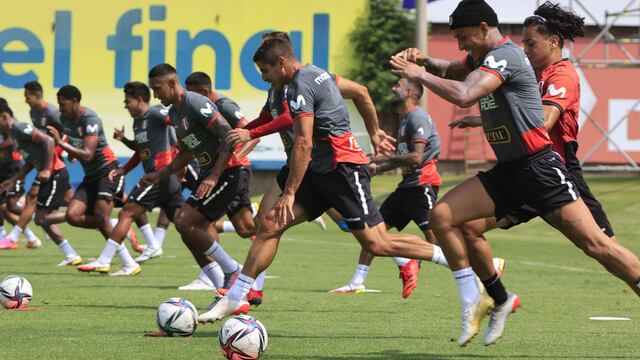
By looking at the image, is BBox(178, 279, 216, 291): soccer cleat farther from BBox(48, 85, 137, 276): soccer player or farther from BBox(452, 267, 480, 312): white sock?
BBox(452, 267, 480, 312): white sock

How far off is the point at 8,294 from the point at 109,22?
2789 centimetres

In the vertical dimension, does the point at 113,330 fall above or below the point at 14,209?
above

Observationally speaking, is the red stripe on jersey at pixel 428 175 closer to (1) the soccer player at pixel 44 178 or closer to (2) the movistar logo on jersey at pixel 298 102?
(2) the movistar logo on jersey at pixel 298 102

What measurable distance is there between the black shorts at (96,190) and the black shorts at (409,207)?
4462mm

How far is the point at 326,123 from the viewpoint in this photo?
9.68 m

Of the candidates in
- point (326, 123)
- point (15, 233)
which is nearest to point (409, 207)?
point (326, 123)

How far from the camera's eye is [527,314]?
11195 millimetres

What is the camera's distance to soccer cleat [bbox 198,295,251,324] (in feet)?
29.7

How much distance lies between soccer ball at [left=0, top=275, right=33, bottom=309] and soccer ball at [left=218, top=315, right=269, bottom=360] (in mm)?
3658

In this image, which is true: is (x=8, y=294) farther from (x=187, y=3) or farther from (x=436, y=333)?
(x=187, y=3)

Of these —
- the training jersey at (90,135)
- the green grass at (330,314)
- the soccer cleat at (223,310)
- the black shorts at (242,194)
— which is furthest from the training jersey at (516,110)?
the training jersey at (90,135)

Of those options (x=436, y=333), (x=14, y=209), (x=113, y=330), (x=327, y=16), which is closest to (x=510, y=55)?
(x=436, y=333)

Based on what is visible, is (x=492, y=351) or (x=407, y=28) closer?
(x=492, y=351)

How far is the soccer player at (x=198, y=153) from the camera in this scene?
1187 cm
